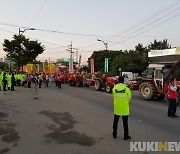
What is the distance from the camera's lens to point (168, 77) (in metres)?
18.0

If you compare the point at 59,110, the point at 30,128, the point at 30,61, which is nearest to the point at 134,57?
the point at 30,61

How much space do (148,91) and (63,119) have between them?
9.24 m

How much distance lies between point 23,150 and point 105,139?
2280mm

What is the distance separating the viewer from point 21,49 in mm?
48062

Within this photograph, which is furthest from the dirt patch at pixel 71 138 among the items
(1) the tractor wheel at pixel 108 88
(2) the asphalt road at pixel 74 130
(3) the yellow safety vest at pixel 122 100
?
(1) the tractor wheel at pixel 108 88

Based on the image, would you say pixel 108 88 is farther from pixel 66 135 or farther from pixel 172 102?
pixel 66 135

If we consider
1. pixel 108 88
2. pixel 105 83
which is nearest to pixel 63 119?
pixel 108 88

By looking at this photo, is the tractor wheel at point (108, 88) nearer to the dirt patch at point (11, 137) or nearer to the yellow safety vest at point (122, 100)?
the dirt patch at point (11, 137)

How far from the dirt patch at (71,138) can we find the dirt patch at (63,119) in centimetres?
79

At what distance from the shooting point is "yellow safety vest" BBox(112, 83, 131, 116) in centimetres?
815

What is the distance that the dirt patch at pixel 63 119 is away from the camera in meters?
10.2

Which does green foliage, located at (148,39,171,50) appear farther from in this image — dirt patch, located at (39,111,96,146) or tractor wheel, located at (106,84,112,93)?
dirt patch, located at (39,111,96,146)

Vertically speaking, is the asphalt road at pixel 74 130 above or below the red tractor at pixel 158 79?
below

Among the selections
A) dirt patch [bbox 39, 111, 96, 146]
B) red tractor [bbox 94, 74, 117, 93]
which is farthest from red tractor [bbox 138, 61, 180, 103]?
dirt patch [bbox 39, 111, 96, 146]
